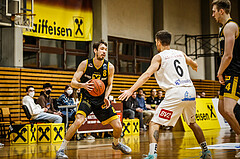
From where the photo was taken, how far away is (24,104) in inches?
432

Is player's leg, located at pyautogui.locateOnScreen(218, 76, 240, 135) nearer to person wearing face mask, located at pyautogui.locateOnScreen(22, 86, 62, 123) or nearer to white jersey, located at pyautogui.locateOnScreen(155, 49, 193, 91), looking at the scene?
white jersey, located at pyautogui.locateOnScreen(155, 49, 193, 91)

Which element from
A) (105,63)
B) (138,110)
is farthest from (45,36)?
(105,63)

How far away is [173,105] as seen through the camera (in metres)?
5.03

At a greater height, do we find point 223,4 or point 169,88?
point 223,4

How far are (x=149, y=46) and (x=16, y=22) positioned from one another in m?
9.08

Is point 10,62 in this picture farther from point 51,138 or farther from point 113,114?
point 113,114

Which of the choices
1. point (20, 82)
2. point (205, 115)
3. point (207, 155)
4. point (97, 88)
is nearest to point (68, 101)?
point (20, 82)

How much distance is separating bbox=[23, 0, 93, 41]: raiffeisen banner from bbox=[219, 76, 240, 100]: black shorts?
10.1m

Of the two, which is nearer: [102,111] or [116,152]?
[102,111]

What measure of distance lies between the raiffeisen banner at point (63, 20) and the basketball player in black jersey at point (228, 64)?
9.92 meters

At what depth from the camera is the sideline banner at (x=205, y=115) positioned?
591 inches

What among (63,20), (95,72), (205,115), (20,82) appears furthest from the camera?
(63,20)

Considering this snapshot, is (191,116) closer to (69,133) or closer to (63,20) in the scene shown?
(69,133)

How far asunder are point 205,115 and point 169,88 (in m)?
10.7
